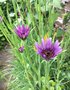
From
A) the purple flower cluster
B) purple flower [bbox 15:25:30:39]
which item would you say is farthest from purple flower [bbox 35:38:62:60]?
purple flower [bbox 15:25:30:39]

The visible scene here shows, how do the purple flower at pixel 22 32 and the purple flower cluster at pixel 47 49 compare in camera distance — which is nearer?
the purple flower cluster at pixel 47 49

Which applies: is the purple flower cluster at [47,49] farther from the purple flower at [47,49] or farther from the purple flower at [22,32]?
the purple flower at [22,32]

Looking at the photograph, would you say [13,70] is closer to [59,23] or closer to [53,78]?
[53,78]

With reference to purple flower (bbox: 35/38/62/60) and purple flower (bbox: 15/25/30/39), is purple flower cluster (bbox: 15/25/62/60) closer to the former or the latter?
purple flower (bbox: 35/38/62/60)

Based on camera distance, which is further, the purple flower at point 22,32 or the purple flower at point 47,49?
the purple flower at point 22,32

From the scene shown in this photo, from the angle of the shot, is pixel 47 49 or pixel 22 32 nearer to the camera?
pixel 47 49

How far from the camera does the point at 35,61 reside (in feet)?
6.54

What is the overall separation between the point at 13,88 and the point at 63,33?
0.58 m

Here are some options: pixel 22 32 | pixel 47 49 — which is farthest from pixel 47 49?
pixel 22 32

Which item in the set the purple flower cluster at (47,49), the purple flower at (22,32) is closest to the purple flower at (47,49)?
the purple flower cluster at (47,49)

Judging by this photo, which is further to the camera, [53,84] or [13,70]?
[13,70]

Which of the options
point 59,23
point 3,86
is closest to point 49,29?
point 59,23

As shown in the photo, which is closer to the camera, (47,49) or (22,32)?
(47,49)

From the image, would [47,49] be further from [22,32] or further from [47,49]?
[22,32]
